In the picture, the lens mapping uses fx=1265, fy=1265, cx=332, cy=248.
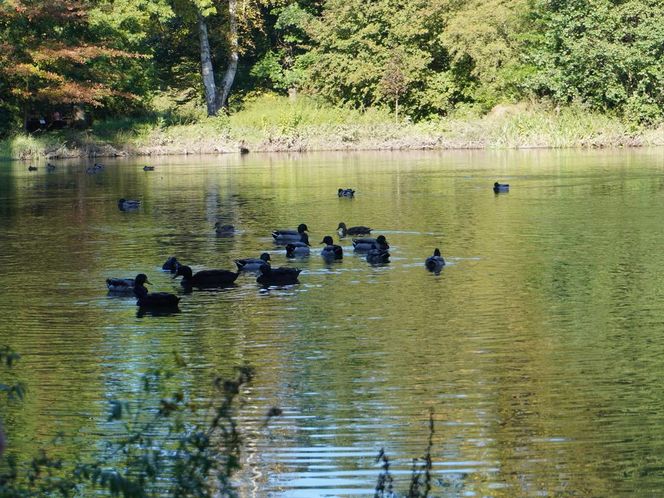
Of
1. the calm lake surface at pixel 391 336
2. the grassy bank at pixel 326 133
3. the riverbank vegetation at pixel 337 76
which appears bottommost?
the calm lake surface at pixel 391 336

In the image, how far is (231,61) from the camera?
58.8 metres

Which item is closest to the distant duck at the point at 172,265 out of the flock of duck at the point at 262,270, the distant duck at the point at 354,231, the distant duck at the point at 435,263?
Answer: the flock of duck at the point at 262,270

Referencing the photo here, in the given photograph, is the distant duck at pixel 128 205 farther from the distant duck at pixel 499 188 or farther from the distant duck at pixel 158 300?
the distant duck at pixel 158 300

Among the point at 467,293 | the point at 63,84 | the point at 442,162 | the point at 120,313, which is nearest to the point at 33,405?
the point at 120,313

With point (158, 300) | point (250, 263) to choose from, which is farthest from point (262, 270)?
point (158, 300)

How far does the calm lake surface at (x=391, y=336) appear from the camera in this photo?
8.88 metres

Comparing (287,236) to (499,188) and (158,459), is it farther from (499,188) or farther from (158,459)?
(158,459)

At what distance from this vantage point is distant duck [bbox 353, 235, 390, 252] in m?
19.1

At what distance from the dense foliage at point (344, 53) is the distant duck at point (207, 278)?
3469cm

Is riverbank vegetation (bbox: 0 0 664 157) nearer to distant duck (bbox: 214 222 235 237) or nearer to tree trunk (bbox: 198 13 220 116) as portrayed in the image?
tree trunk (bbox: 198 13 220 116)

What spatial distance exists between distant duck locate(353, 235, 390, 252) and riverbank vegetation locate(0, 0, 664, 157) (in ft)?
107

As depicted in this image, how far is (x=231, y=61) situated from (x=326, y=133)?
723 cm

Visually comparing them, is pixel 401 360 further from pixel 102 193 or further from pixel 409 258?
pixel 102 193

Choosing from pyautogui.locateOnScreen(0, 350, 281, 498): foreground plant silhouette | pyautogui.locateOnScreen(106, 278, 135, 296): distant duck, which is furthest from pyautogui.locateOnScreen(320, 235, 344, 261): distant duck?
pyautogui.locateOnScreen(0, 350, 281, 498): foreground plant silhouette
